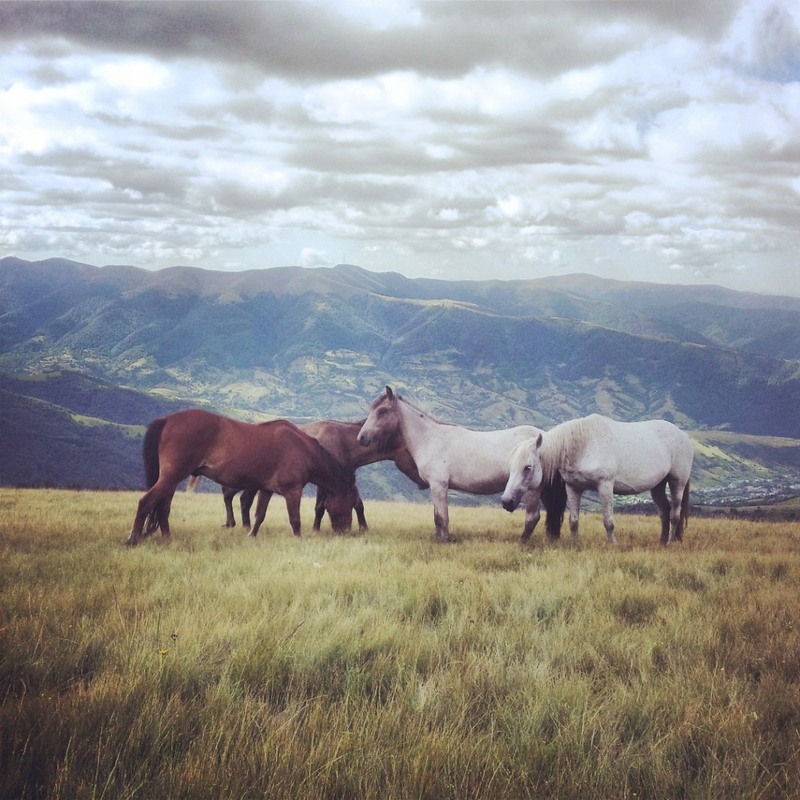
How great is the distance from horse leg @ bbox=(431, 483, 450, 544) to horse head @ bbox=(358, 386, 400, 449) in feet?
5.25

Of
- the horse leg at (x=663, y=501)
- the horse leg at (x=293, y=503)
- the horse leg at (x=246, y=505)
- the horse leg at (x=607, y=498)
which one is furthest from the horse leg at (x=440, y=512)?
the horse leg at (x=663, y=501)

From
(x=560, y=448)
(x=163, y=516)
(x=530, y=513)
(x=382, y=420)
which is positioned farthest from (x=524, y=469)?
(x=163, y=516)

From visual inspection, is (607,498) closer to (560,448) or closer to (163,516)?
(560,448)

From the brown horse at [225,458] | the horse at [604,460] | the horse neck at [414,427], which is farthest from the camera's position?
the horse neck at [414,427]

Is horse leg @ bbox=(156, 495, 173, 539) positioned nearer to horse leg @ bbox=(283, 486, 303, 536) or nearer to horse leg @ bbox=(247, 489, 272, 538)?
horse leg @ bbox=(247, 489, 272, 538)

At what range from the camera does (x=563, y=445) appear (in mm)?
11625

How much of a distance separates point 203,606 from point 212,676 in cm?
192

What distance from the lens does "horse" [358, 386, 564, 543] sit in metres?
11.7

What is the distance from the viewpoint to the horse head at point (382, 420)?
40.7 ft

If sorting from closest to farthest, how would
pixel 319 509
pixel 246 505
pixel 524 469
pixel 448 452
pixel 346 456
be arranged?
1. pixel 524 469
2. pixel 448 452
3. pixel 246 505
4. pixel 319 509
5. pixel 346 456

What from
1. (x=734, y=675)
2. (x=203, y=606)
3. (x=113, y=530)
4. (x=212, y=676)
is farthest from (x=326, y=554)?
(x=734, y=675)

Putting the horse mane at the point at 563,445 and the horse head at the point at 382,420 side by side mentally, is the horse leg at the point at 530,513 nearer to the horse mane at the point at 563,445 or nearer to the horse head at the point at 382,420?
the horse mane at the point at 563,445

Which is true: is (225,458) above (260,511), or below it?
above

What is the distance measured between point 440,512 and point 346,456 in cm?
365
